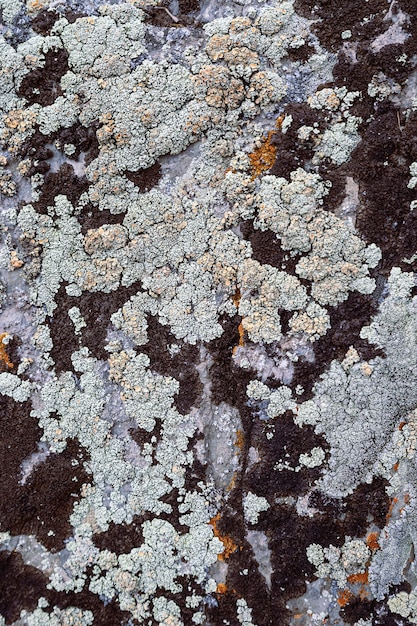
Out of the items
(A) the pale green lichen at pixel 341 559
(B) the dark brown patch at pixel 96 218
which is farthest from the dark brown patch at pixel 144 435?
(B) the dark brown patch at pixel 96 218

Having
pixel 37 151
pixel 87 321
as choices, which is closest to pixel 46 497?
pixel 87 321

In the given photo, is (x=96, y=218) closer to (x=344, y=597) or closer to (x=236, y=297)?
(x=236, y=297)

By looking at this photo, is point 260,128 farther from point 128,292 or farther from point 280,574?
point 280,574

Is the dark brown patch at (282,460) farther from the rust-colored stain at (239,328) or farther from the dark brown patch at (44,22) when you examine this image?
the dark brown patch at (44,22)

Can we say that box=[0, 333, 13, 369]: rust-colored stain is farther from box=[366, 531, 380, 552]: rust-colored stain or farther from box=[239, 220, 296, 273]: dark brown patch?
box=[366, 531, 380, 552]: rust-colored stain

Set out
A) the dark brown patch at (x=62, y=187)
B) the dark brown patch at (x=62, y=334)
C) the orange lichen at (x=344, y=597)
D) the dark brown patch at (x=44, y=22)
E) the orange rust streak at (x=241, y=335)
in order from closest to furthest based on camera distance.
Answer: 1. the orange lichen at (x=344, y=597)
2. the orange rust streak at (x=241, y=335)
3. the dark brown patch at (x=62, y=334)
4. the dark brown patch at (x=62, y=187)
5. the dark brown patch at (x=44, y=22)

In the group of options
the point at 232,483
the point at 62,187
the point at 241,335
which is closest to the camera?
the point at 232,483

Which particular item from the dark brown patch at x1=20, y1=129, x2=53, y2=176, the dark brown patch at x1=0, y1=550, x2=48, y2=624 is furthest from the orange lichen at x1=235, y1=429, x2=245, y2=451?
the dark brown patch at x1=20, y1=129, x2=53, y2=176
